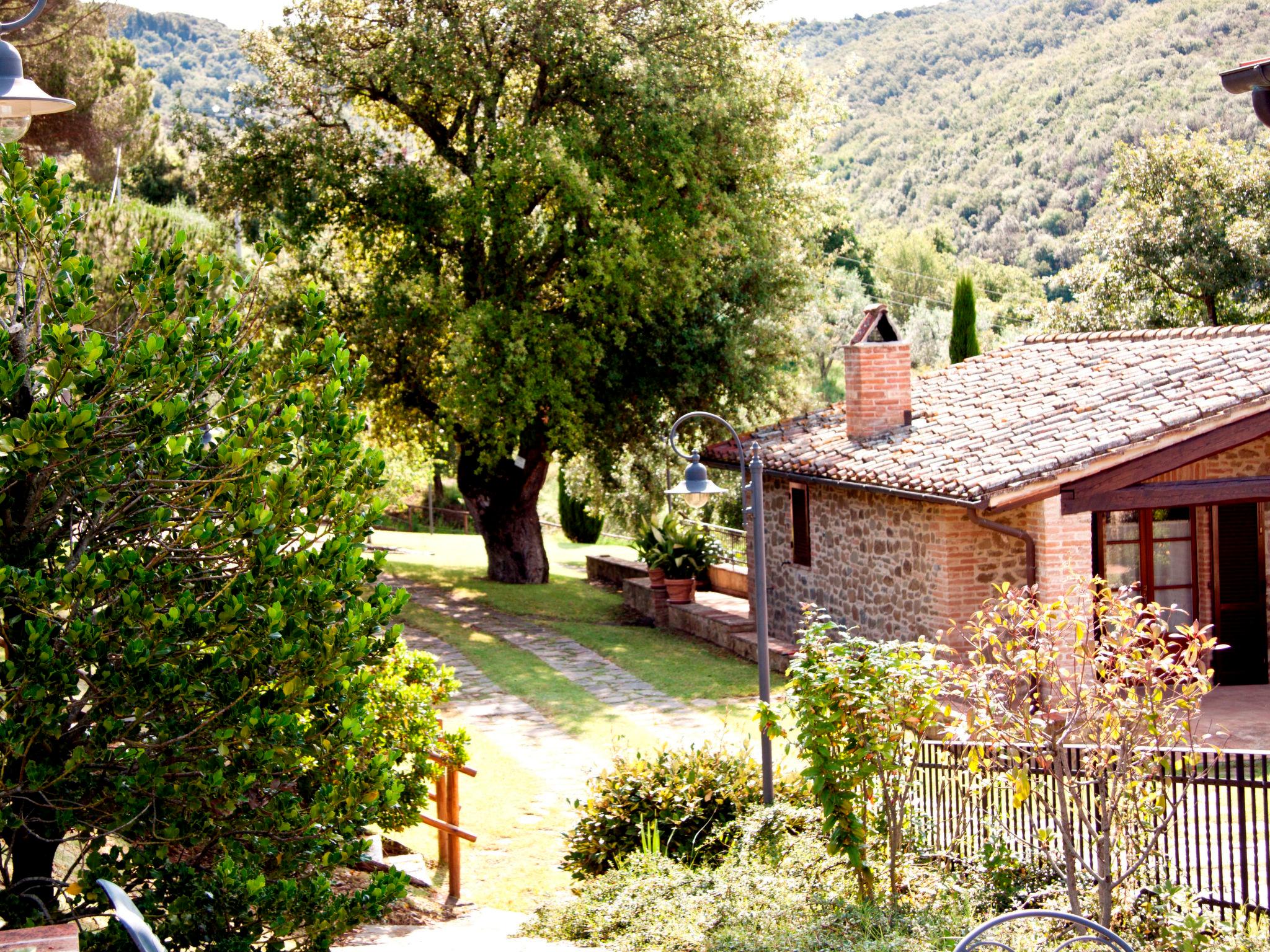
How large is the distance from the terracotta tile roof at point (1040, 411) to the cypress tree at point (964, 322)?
663 cm

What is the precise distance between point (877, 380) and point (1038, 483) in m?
3.97

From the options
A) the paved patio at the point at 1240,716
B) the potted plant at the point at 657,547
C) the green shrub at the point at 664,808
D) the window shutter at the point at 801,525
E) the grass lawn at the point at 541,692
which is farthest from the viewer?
the potted plant at the point at 657,547

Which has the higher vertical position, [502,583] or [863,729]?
[863,729]

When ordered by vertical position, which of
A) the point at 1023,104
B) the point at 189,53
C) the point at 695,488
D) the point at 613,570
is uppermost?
the point at 189,53

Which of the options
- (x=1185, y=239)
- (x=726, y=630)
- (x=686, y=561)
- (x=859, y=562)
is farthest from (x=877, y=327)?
(x=1185, y=239)

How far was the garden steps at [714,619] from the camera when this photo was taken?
54.5 ft

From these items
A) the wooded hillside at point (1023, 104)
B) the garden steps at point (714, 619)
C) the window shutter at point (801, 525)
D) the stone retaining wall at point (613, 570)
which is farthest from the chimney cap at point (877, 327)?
the wooded hillside at point (1023, 104)

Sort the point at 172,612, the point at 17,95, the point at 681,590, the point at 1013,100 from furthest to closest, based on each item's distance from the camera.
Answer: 1. the point at 1013,100
2. the point at 681,590
3. the point at 17,95
4. the point at 172,612

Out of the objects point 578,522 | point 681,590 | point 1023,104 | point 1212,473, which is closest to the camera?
point 1212,473

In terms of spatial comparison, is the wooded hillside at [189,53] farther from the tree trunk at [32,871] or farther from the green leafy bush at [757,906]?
the tree trunk at [32,871]

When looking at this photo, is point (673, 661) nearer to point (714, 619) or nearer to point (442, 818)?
point (714, 619)

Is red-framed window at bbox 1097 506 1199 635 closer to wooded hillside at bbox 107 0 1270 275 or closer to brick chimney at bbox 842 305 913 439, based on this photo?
brick chimney at bbox 842 305 913 439

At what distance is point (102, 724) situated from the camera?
4.71m

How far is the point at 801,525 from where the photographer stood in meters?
16.5
